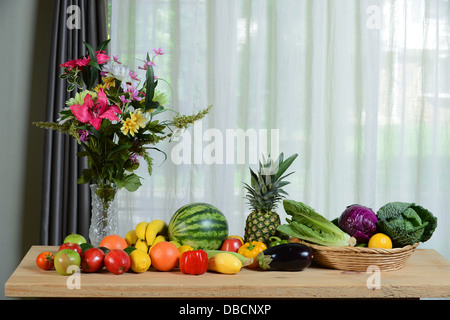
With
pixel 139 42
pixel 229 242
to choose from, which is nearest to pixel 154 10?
pixel 139 42

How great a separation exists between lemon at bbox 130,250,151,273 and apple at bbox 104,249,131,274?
17mm

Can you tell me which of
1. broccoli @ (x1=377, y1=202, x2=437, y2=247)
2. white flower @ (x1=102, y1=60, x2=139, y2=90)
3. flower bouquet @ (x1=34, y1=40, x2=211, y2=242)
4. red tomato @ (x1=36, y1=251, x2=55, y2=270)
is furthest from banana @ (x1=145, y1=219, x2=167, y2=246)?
broccoli @ (x1=377, y1=202, x2=437, y2=247)

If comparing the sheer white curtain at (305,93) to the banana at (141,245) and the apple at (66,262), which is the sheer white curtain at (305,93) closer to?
the banana at (141,245)

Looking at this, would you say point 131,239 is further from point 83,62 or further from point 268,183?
point 83,62

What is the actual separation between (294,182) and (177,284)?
2.10 m

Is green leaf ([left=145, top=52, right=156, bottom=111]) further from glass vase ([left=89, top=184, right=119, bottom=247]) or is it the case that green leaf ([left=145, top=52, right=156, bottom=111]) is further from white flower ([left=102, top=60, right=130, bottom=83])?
glass vase ([left=89, top=184, right=119, bottom=247])

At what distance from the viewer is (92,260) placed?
156cm

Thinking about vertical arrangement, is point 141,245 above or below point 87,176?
below

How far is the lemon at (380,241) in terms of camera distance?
1635 mm

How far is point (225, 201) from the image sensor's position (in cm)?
345

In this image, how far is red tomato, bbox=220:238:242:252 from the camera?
5.84ft

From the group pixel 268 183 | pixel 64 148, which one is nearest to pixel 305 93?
pixel 64 148

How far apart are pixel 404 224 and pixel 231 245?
550 millimetres
